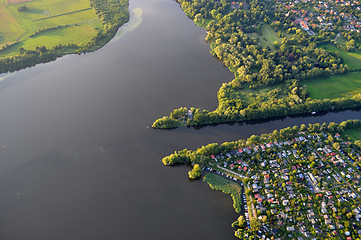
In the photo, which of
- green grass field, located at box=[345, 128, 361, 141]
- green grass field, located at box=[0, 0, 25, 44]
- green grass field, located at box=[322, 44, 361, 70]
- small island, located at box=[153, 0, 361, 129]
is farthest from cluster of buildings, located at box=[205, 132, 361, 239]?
green grass field, located at box=[0, 0, 25, 44]

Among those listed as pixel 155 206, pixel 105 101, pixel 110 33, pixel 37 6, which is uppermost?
pixel 37 6

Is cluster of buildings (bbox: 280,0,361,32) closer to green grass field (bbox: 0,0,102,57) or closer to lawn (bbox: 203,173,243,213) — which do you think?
lawn (bbox: 203,173,243,213)

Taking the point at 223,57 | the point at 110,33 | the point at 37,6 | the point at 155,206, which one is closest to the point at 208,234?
the point at 155,206

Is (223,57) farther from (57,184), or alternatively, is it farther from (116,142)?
(57,184)

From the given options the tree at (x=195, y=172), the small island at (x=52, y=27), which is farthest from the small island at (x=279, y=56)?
the small island at (x=52, y=27)

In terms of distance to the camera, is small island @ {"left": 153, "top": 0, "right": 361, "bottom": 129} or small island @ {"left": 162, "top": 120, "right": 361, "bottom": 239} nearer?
small island @ {"left": 162, "top": 120, "right": 361, "bottom": 239}

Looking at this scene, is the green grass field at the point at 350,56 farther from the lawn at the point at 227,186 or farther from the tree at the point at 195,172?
the tree at the point at 195,172

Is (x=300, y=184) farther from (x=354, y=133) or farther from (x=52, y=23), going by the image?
(x=52, y=23)
